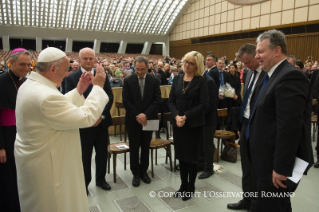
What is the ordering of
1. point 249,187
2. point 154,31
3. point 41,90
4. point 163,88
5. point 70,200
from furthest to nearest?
1. point 154,31
2. point 163,88
3. point 249,187
4. point 70,200
5. point 41,90

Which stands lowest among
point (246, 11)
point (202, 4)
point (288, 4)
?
point (288, 4)

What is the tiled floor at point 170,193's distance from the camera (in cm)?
254

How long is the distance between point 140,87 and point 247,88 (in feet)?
4.42

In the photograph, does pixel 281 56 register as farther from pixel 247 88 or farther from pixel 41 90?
pixel 41 90

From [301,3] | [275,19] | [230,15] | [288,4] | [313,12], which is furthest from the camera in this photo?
[230,15]

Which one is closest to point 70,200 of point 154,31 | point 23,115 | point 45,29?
point 23,115

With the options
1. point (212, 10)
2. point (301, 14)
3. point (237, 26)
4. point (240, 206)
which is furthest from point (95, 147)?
point (212, 10)

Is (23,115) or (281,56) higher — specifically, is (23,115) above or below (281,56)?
below

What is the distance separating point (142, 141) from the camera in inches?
124

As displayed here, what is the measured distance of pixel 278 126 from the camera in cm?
144

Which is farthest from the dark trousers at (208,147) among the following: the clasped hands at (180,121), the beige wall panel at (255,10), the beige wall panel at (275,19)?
the beige wall panel at (255,10)

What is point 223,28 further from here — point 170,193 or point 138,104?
point 170,193

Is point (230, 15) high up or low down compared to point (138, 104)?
up

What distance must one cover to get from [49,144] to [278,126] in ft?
4.54
